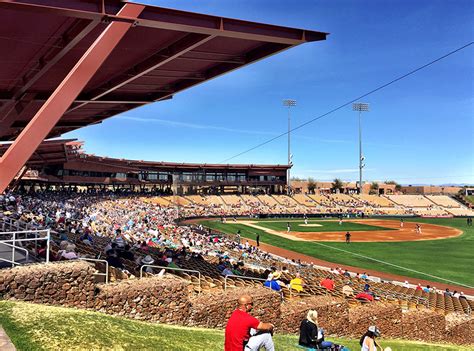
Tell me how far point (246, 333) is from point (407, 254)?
37.9 metres

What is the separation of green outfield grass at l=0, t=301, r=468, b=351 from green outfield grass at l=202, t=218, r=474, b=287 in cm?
2564

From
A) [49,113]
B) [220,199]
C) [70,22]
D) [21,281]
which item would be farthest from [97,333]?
[220,199]

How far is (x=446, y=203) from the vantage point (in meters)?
107

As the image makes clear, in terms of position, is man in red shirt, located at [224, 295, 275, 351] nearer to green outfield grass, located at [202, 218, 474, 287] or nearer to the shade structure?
the shade structure

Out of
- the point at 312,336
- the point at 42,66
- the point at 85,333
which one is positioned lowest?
the point at 312,336

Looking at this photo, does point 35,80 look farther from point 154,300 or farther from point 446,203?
point 446,203

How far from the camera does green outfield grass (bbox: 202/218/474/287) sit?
99.0 ft

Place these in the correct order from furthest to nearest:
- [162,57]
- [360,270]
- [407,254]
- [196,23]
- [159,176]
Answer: [159,176] → [407,254] → [360,270] → [162,57] → [196,23]

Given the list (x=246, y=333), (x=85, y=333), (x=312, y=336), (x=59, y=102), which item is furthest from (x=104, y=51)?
(x=312, y=336)

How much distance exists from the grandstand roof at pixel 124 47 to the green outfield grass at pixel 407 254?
23.6m

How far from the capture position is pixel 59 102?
30.6ft

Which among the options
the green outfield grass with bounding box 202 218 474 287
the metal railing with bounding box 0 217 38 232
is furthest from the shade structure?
the green outfield grass with bounding box 202 218 474 287

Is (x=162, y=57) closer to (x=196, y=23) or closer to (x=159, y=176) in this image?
(x=196, y=23)

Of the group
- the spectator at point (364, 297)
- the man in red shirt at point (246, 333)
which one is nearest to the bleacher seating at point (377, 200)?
the spectator at point (364, 297)
